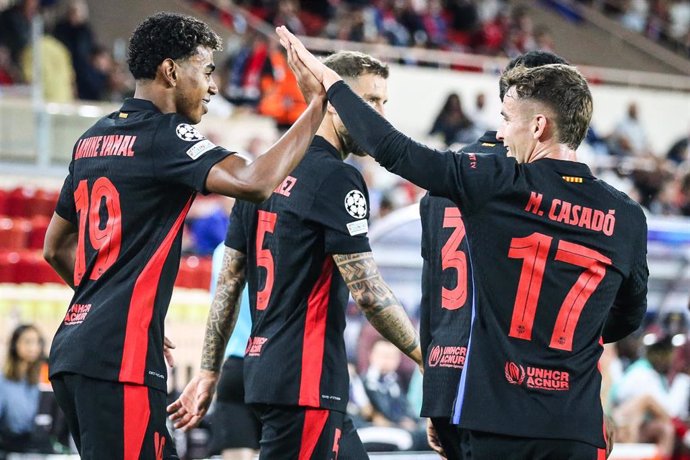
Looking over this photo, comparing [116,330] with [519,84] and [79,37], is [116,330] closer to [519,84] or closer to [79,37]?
[519,84]

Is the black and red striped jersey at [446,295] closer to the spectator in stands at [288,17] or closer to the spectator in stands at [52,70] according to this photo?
the spectator in stands at [52,70]

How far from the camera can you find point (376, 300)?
4.96 meters

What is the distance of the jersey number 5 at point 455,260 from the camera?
4828 mm

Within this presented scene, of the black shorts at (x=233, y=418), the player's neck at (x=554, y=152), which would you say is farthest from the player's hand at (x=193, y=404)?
the player's neck at (x=554, y=152)

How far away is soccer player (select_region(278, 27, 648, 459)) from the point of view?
4004mm

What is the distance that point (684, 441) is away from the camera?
954 cm

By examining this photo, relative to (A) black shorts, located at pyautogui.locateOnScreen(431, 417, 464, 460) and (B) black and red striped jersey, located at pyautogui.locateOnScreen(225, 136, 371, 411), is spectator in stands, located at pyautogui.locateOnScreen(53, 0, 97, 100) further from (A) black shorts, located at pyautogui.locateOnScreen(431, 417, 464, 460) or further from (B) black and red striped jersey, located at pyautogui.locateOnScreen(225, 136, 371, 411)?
(A) black shorts, located at pyautogui.locateOnScreen(431, 417, 464, 460)

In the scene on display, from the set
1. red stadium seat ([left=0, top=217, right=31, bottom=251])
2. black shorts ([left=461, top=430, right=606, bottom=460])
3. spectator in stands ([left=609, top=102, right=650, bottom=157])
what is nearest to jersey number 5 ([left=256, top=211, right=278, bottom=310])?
black shorts ([left=461, top=430, right=606, bottom=460])

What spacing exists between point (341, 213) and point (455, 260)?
1.58 ft

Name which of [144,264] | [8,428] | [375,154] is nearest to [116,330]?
[144,264]

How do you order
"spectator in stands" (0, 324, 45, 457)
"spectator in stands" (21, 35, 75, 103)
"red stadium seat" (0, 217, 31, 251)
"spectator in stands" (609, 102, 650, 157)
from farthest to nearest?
"spectator in stands" (609, 102, 650, 157) < "spectator in stands" (21, 35, 75, 103) < "red stadium seat" (0, 217, 31, 251) < "spectator in stands" (0, 324, 45, 457)

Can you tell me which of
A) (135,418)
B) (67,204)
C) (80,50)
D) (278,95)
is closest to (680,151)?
(278,95)

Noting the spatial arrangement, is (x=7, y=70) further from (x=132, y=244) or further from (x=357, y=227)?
(x=132, y=244)

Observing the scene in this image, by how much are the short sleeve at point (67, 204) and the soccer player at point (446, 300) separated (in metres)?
1.39
